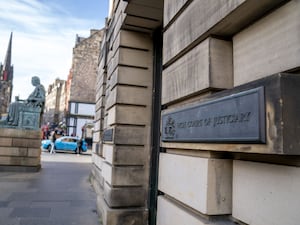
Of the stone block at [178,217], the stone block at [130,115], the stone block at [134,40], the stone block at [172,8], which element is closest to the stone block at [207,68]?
the stone block at [172,8]

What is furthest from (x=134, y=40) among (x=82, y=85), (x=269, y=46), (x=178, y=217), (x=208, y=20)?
(x=82, y=85)

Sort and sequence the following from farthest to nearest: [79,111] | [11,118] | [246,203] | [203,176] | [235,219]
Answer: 1. [79,111]
2. [11,118]
3. [203,176]
4. [235,219]
5. [246,203]

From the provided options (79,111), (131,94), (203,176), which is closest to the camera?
(203,176)

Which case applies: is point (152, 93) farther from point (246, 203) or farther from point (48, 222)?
point (246, 203)

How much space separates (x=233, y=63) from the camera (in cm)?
206

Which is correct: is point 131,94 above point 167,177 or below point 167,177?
above

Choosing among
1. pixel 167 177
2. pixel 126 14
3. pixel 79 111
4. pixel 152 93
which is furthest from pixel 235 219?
pixel 79 111

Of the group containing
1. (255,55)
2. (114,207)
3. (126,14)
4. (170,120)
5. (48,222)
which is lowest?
(48,222)

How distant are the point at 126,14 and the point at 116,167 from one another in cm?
294

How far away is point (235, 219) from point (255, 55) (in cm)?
114

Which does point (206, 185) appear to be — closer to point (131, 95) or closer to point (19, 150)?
point (131, 95)

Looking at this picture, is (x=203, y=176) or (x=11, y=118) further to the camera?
(x=11, y=118)

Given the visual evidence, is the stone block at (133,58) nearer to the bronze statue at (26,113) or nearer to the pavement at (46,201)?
the pavement at (46,201)

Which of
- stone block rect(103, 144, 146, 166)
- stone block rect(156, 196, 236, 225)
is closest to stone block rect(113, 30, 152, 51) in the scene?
stone block rect(103, 144, 146, 166)
